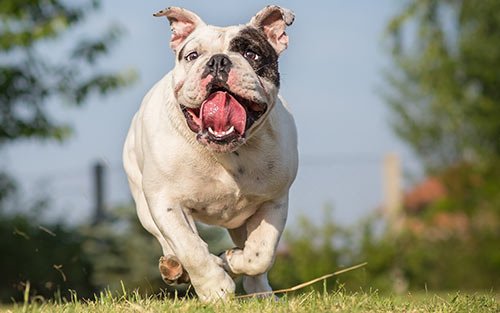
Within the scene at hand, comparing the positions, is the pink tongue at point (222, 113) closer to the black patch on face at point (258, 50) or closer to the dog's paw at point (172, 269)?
the black patch on face at point (258, 50)

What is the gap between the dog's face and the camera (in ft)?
16.9

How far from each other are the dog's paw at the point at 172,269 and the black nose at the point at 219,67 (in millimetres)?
1120

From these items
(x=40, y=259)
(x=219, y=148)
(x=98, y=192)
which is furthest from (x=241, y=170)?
(x=98, y=192)

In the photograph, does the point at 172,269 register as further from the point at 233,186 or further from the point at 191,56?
the point at 191,56

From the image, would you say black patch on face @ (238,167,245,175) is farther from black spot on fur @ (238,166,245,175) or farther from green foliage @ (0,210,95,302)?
green foliage @ (0,210,95,302)

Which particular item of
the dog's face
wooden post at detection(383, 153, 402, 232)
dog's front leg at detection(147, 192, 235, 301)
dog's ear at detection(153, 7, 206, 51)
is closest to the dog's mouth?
the dog's face

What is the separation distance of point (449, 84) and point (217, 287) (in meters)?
16.9

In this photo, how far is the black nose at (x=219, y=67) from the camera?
5.13 metres

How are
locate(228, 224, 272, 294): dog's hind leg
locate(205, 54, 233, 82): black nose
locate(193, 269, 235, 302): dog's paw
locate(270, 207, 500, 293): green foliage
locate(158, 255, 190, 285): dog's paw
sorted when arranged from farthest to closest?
locate(270, 207, 500, 293): green foliage → locate(228, 224, 272, 294): dog's hind leg → locate(158, 255, 190, 285): dog's paw → locate(193, 269, 235, 302): dog's paw → locate(205, 54, 233, 82): black nose

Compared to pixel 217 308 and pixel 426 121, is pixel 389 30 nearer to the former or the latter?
pixel 426 121

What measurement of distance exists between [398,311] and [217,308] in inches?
34.7

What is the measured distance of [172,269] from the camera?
5.54 meters

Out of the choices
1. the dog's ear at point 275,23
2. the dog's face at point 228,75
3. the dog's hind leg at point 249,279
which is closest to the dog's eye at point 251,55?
the dog's face at point 228,75

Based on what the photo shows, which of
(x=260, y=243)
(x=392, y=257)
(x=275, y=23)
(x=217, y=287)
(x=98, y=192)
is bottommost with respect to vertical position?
(x=392, y=257)
